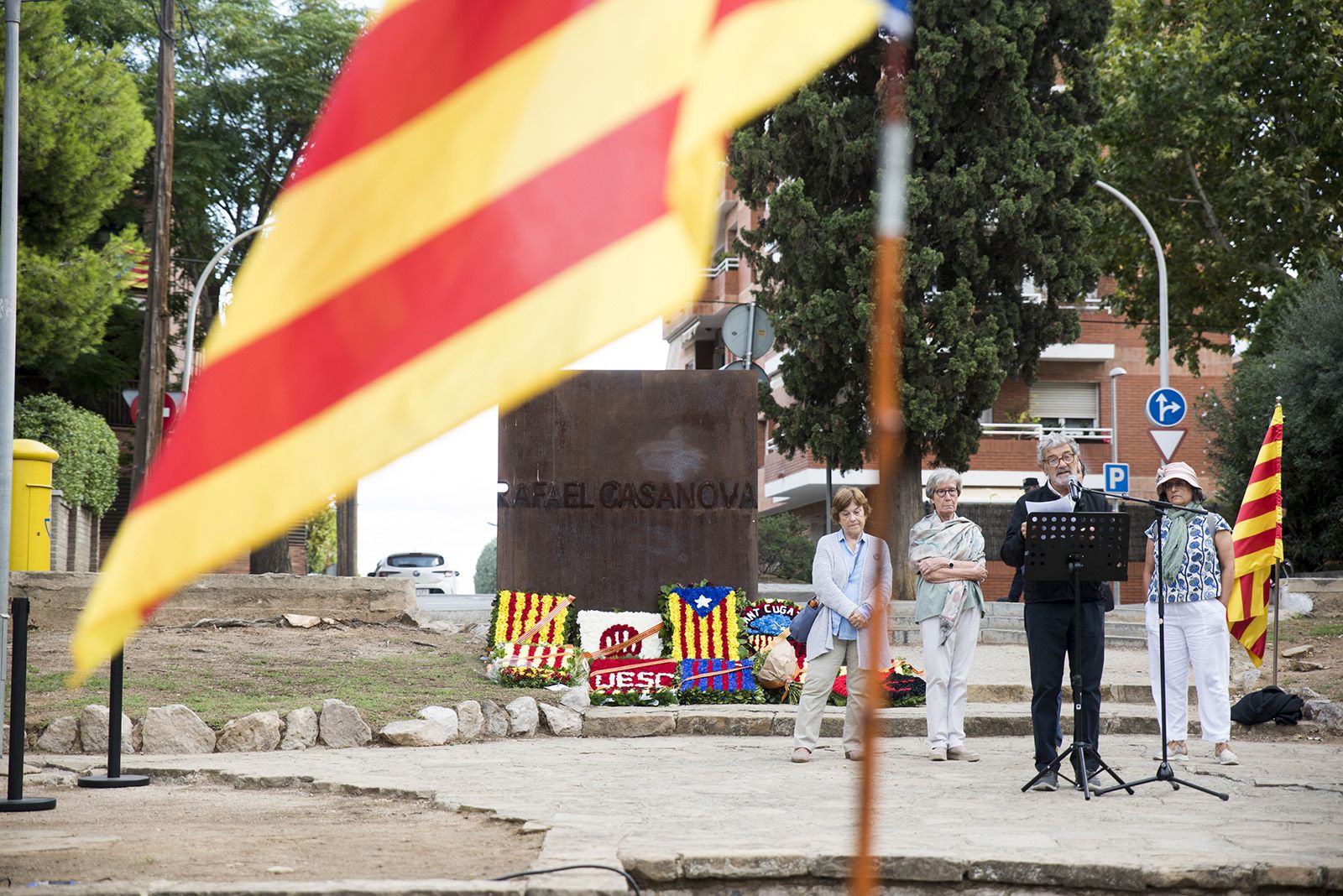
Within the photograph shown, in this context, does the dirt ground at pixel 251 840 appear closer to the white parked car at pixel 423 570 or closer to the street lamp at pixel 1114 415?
the street lamp at pixel 1114 415

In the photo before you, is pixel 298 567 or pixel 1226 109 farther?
pixel 298 567

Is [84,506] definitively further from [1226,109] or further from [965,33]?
[1226,109]

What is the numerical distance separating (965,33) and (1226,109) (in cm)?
729

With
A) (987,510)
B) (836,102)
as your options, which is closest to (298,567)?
(987,510)

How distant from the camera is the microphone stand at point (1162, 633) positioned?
8211mm

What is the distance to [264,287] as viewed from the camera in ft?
6.35

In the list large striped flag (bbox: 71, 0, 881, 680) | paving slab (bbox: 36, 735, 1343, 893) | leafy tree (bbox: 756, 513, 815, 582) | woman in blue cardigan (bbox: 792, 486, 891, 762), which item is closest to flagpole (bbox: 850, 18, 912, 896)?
large striped flag (bbox: 71, 0, 881, 680)

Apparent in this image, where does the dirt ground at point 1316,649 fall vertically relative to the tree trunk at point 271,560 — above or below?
below

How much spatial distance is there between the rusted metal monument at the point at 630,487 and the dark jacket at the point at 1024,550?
6628mm

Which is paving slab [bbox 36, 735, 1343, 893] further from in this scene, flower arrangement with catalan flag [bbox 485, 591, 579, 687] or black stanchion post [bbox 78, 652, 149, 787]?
flower arrangement with catalan flag [bbox 485, 591, 579, 687]

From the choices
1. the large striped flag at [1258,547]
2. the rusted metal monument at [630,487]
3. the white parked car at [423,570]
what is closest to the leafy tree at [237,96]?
the white parked car at [423,570]

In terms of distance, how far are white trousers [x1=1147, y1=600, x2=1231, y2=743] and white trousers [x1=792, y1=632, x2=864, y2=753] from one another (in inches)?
78.7

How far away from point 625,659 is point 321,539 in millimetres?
50749

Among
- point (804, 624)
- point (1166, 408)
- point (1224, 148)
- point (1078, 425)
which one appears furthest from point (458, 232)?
point (1078, 425)
